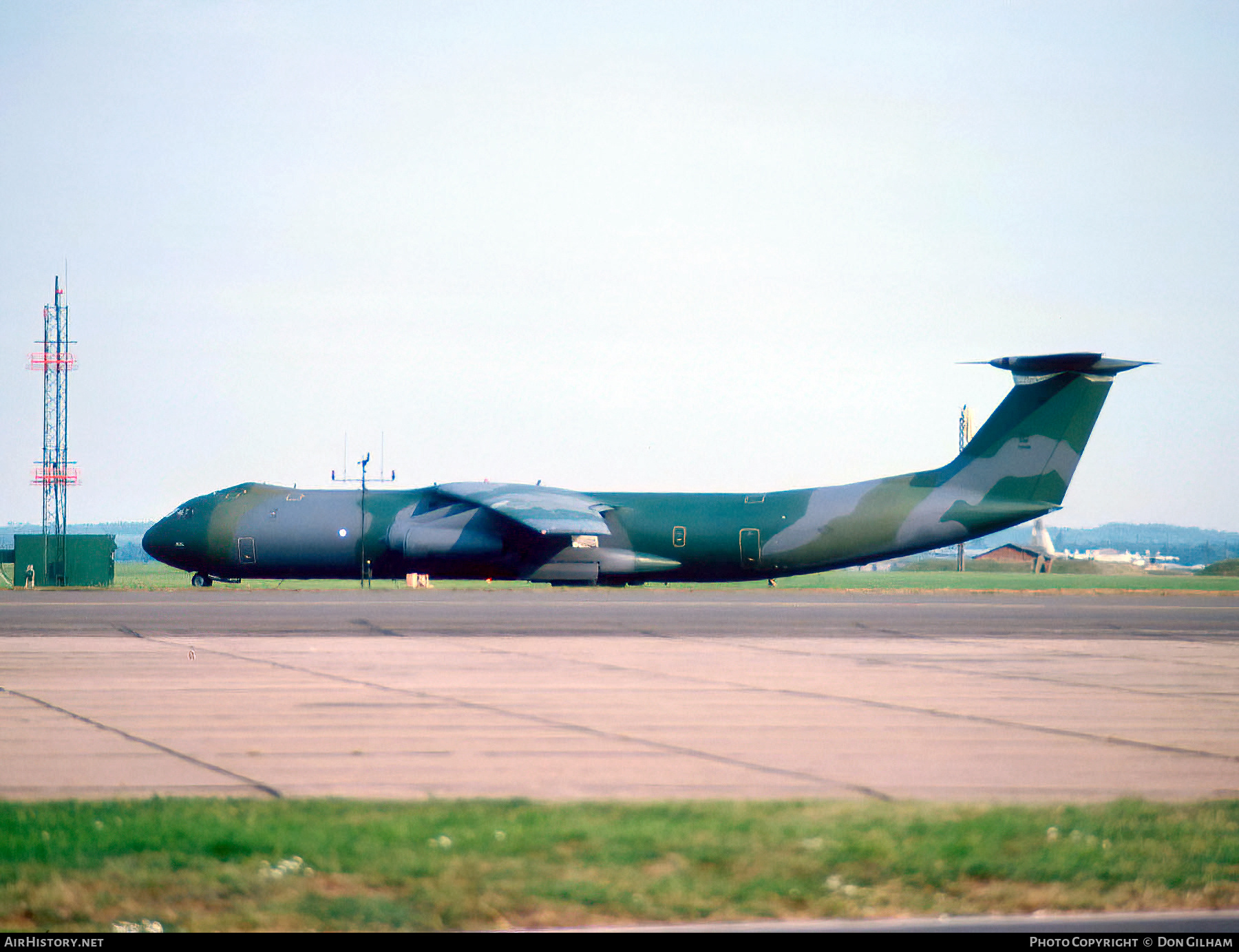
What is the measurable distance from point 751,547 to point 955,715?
89.3ft

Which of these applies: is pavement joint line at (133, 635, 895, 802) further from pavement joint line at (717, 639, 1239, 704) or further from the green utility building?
the green utility building

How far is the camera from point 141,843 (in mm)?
6820

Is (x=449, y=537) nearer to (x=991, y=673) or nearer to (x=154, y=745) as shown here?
(x=991, y=673)

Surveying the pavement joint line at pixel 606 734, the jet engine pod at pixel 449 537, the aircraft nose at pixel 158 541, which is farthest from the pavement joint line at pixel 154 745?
the aircraft nose at pixel 158 541

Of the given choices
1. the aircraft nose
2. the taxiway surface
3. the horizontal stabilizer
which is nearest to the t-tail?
the horizontal stabilizer

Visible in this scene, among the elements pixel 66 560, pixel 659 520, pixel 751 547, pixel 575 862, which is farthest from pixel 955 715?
pixel 66 560

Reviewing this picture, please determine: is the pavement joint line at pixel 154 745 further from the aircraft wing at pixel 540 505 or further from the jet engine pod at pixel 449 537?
the jet engine pod at pixel 449 537

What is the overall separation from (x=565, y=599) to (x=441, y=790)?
27371 millimetres

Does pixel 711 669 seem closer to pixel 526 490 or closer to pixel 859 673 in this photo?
pixel 859 673

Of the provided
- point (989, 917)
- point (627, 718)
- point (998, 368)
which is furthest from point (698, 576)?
point (989, 917)

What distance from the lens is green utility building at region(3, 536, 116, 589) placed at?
47.5 m

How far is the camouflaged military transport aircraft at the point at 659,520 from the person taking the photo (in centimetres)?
3862

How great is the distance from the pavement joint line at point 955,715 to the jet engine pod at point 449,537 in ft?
74.3

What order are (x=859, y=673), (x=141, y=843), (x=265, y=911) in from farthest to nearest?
(x=859, y=673), (x=141, y=843), (x=265, y=911)
